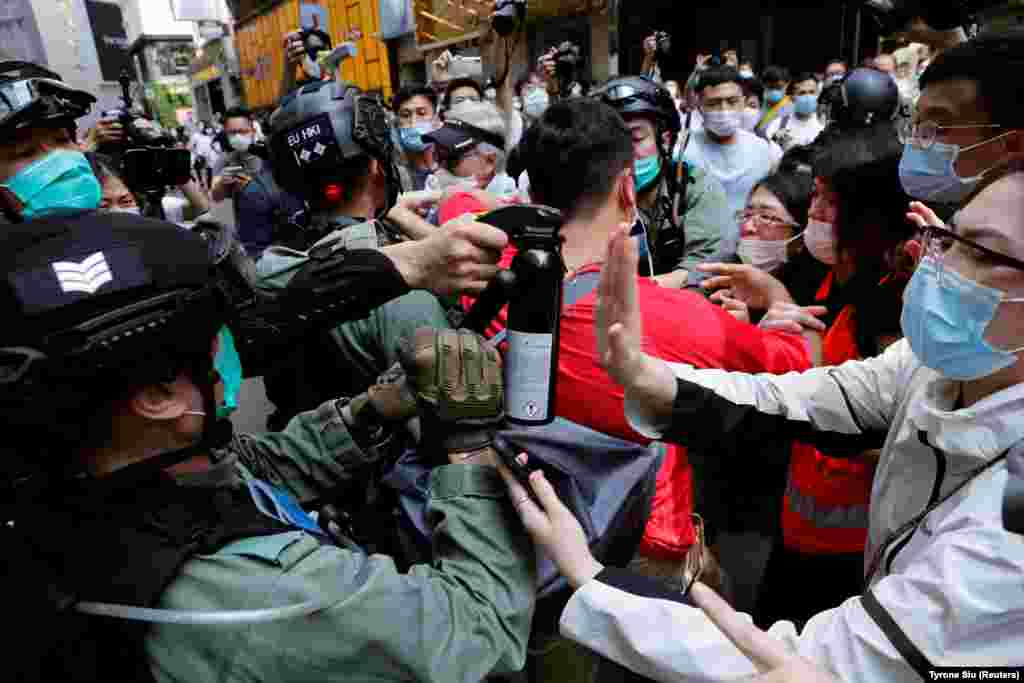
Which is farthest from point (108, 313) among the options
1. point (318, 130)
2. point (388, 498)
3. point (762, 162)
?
point (762, 162)

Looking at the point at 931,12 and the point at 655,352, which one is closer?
the point at 655,352

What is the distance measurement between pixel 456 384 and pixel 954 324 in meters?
0.94

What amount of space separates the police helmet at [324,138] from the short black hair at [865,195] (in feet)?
4.88

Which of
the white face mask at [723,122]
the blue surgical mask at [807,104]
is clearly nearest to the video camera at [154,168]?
the white face mask at [723,122]

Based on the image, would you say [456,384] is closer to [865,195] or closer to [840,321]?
[840,321]

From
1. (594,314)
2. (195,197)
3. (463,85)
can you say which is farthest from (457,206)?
(195,197)

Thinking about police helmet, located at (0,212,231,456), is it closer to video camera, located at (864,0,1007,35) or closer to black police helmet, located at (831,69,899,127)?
video camera, located at (864,0,1007,35)

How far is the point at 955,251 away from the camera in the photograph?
4.02 feet

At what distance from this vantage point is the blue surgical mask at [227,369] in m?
1.15

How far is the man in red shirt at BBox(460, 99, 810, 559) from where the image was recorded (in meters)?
1.72

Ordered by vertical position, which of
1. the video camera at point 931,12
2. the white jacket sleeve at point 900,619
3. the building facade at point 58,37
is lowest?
the white jacket sleeve at point 900,619

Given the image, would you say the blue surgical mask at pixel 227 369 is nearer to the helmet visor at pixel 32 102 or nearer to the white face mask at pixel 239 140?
the helmet visor at pixel 32 102

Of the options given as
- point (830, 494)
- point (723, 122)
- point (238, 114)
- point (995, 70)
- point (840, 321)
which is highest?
point (238, 114)

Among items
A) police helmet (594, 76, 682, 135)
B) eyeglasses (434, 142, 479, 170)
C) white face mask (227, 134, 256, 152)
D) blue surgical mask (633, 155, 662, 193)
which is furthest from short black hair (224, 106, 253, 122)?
blue surgical mask (633, 155, 662, 193)
